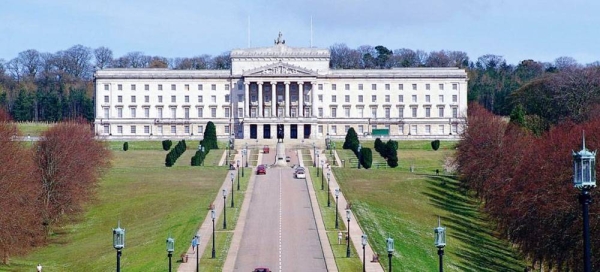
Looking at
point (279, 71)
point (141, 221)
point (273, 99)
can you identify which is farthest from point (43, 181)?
point (273, 99)

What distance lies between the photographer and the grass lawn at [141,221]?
189 ft

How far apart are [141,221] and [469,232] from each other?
21691 millimetres

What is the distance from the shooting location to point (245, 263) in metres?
52.9

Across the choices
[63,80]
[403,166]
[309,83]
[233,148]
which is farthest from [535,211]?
[63,80]

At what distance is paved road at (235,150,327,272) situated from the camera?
5319 centimetres

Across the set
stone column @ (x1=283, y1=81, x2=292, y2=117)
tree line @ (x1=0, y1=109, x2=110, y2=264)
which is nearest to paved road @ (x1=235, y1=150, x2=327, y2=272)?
tree line @ (x1=0, y1=109, x2=110, y2=264)

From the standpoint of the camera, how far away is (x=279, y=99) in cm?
14662

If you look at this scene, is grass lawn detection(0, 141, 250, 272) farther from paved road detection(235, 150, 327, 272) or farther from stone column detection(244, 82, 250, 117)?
stone column detection(244, 82, 250, 117)

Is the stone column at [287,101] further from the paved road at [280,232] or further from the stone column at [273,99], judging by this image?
the paved road at [280,232]

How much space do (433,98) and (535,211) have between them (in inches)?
3627

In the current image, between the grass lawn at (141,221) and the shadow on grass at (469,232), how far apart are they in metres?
14.1

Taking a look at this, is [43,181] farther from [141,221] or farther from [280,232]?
[280,232]

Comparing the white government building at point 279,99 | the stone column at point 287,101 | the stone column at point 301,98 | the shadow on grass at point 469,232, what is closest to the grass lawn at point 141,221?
the shadow on grass at point 469,232

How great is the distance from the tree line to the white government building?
176 feet
